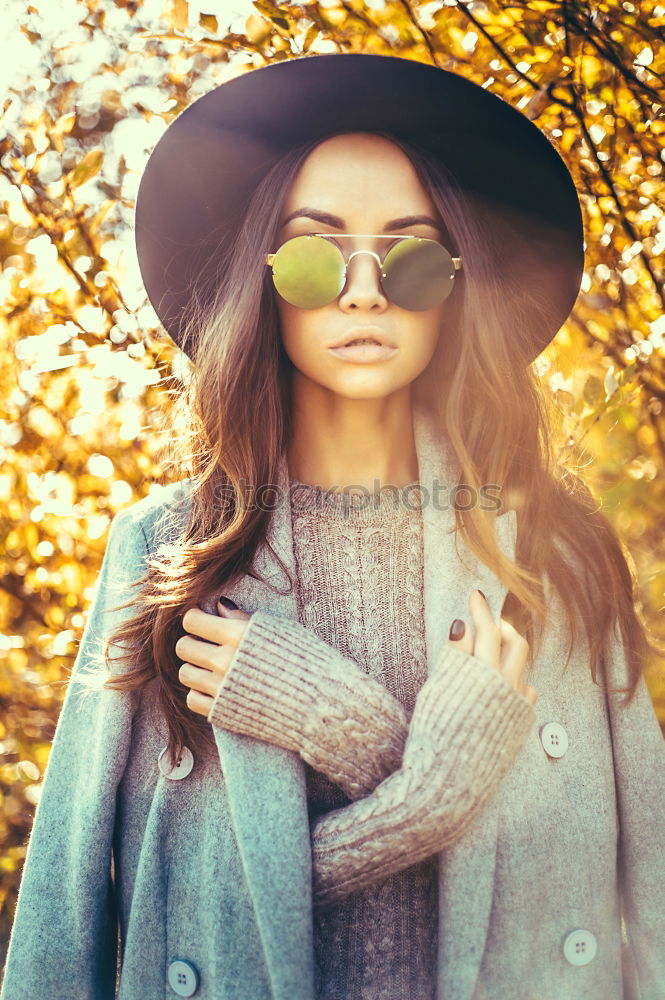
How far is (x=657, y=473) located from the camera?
7.02ft

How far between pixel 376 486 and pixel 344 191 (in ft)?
2.05

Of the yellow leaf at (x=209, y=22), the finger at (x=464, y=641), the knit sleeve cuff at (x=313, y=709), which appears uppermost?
the yellow leaf at (x=209, y=22)

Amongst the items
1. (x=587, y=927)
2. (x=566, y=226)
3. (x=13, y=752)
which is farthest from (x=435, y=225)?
(x=13, y=752)

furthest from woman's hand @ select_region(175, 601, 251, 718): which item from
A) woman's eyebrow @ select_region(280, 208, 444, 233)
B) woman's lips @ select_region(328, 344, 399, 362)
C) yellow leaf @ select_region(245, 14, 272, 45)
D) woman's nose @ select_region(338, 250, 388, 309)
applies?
yellow leaf @ select_region(245, 14, 272, 45)

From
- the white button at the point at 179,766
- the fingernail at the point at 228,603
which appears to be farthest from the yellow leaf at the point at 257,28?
the white button at the point at 179,766

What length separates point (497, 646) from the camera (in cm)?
147

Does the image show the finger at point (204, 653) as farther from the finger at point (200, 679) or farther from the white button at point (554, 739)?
the white button at point (554, 739)

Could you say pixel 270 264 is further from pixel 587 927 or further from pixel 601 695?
pixel 587 927

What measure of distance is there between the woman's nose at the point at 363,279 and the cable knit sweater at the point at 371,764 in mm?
625

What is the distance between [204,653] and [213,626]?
0.05 metres

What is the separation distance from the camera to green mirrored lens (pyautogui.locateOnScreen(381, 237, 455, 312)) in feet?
4.84

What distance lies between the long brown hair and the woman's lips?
23cm

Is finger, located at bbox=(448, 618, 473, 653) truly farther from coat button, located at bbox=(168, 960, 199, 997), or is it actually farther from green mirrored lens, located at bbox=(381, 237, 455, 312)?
coat button, located at bbox=(168, 960, 199, 997)

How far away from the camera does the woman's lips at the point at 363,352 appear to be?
1.53m
